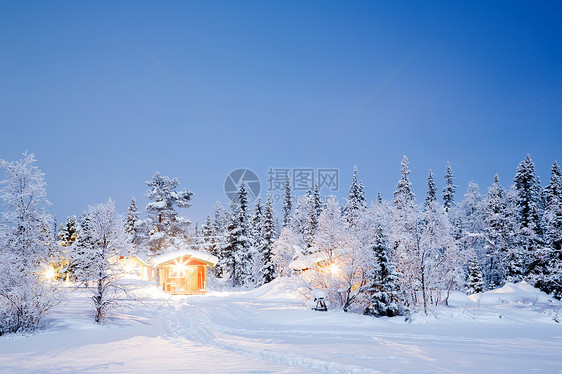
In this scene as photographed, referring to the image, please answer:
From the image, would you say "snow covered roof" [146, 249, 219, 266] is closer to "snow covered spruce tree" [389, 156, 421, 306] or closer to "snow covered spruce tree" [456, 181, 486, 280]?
"snow covered spruce tree" [389, 156, 421, 306]

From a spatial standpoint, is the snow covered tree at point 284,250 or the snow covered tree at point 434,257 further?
the snow covered tree at point 284,250

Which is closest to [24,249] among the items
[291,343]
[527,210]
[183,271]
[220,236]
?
[291,343]

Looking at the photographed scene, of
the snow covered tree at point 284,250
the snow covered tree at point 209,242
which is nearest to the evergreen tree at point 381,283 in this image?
the snow covered tree at point 284,250

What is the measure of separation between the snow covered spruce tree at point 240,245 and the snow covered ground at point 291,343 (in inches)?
1070

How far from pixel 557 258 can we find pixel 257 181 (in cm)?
3726

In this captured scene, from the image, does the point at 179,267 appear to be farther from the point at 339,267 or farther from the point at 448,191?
the point at 448,191

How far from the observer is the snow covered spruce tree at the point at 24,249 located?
1340cm

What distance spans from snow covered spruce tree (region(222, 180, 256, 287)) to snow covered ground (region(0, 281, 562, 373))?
1070 inches

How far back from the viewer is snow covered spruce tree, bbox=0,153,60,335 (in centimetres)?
1340

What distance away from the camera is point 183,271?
127 feet

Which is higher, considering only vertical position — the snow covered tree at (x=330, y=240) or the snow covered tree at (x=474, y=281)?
the snow covered tree at (x=330, y=240)

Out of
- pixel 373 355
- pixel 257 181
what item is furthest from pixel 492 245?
pixel 373 355

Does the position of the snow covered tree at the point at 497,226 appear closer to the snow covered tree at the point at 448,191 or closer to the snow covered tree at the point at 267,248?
the snow covered tree at the point at 448,191

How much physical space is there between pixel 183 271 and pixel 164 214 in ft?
34.7
